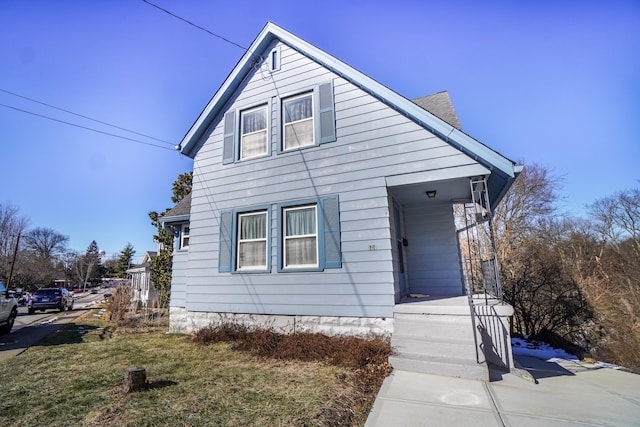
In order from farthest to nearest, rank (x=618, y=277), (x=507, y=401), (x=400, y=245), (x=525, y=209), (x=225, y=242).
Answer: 1. (x=525, y=209)
2. (x=618, y=277)
3. (x=225, y=242)
4. (x=400, y=245)
5. (x=507, y=401)

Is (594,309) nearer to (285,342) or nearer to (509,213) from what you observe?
(509,213)

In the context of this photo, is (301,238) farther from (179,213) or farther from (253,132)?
(179,213)

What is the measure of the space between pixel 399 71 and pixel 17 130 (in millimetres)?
13482

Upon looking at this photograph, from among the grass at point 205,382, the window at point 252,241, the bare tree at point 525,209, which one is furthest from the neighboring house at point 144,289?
the bare tree at point 525,209

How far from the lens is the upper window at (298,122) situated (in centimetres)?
750

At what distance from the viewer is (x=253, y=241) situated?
766cm

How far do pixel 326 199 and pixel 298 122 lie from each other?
2.44 metres

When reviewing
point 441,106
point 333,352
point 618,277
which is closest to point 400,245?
point 333,352

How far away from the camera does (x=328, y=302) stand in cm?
644

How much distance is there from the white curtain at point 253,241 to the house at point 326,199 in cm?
3

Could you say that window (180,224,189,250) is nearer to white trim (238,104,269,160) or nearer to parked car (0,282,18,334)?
white trim (238,104,269,160)

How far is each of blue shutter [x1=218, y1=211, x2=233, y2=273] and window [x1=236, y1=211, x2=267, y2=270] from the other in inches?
9.3

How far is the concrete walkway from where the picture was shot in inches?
118

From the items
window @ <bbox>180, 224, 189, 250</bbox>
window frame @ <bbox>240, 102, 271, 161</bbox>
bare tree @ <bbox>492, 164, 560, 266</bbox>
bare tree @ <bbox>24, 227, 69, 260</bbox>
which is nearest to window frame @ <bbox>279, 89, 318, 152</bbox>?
window frame @ <bbox>240, 102, 271, 161</bbox>
